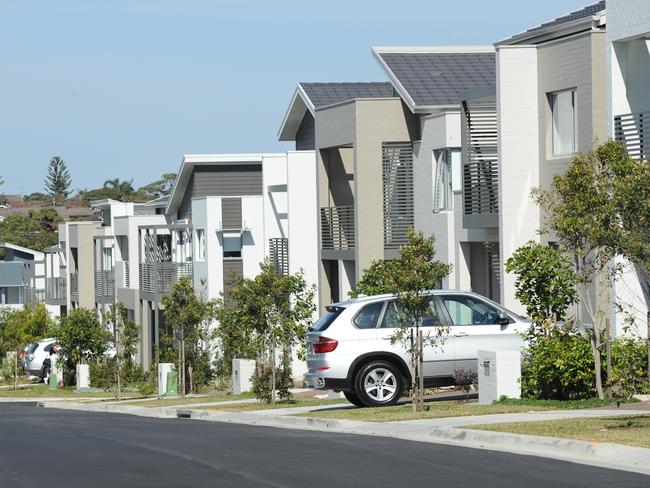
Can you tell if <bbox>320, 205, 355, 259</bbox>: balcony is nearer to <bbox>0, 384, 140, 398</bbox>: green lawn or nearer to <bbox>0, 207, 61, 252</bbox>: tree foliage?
<bbox>0, 384, 140, 398</bbox>: green lawn

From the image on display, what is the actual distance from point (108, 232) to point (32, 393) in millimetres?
17996

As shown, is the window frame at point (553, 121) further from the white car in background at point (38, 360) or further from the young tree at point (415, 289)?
the white car in background at point (38, 360)

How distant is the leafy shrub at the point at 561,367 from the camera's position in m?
21.9

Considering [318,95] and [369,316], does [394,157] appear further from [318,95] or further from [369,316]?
[369,316]

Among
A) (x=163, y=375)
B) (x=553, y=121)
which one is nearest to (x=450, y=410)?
(x=553, y=121)

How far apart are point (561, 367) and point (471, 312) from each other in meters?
2.89

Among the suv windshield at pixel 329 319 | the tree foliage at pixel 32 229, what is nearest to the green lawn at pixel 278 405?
the suv windshield at pixel 329 319

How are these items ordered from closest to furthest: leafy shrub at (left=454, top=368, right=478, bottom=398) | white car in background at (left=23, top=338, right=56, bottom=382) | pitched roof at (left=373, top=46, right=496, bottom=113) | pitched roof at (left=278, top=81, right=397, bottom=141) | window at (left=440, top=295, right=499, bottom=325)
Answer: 1. leafy shrub at (left=454, top=368, right=478, bottom=398)
2. window at (left=440, top=295, right=499, bottom=325)
3. pitched roof at (left=373, top=46, right=496, bottom=113)
4. pitched roof at (left=278, top=81, right=397, bottom=141)
5. white car in background at (left=23, top=338, right=56, bottom=382)

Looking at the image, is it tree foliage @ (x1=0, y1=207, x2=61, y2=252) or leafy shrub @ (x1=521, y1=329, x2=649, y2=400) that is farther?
tree foliage @ (x1=0, y1=207, x2=61, y2=252)

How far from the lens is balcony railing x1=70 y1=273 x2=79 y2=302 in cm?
7209

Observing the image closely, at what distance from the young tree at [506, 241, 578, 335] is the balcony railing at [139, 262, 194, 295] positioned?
99.7ft

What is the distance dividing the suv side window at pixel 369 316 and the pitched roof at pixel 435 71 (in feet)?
42.6

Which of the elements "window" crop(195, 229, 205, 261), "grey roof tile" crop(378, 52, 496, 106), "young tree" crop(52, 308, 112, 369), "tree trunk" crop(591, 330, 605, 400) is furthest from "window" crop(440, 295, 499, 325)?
"young tree" crop(52, 308, 112, 369)

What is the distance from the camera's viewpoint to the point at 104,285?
6706cm
